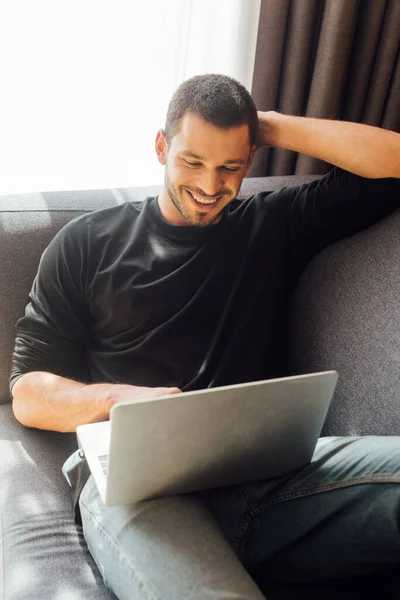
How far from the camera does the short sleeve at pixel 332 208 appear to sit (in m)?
1.30

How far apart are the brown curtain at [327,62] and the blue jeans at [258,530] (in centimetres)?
109

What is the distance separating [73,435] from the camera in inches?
51.7

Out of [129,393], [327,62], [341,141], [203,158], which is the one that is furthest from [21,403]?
[327,62]

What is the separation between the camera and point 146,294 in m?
1.33

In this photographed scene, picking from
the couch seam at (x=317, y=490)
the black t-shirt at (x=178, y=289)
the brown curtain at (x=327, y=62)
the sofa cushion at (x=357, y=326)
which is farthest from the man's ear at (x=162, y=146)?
the couch seam at (x=317, y=490)

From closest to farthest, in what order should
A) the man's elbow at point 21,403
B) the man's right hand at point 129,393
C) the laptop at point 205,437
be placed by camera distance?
the laptop at point 205,437, the man's right hand at point 129,393, the man's elbow at point 21,403

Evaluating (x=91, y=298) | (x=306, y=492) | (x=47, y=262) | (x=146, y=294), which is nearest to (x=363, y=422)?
(x=306, y=492)

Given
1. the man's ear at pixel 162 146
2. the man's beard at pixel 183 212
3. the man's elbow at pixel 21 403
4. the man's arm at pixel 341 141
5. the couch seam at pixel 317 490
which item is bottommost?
the man's elbow at pixel 21 403

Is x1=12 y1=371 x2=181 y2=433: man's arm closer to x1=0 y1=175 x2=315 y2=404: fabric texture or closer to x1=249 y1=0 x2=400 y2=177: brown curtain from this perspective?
x1=0 y1=175 x2=315 y2=404: fabric texture

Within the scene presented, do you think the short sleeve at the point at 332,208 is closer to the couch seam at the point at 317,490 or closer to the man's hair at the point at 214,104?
the man's hair at the point at 214,104

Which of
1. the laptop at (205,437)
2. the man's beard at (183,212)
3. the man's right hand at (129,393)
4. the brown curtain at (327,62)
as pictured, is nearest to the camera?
the laptop at (205,437)

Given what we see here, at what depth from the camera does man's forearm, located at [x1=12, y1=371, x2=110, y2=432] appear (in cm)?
115

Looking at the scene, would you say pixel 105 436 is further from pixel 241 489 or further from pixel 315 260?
pixel 315 260

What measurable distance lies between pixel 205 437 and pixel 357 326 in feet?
1.79
